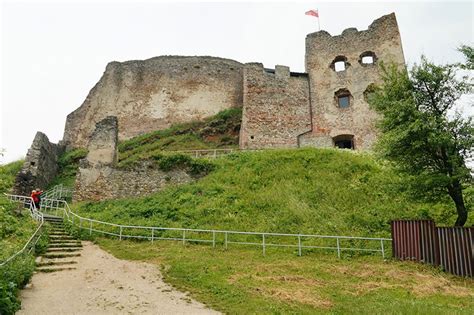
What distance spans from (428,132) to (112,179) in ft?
49.5

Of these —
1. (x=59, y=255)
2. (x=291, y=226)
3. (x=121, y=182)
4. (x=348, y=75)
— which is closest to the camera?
(x=59, y=255)

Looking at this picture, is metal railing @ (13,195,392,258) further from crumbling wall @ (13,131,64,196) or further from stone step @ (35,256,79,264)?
crumbling wall @ (13,131,64,196)

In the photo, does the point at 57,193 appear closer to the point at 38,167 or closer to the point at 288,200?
the point at 38,167

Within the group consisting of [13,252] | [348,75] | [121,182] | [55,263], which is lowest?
[55,263]

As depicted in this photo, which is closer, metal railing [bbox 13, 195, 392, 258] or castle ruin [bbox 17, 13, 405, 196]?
metal railing [bbox 13, 195, 392, 258]

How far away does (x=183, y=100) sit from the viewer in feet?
113

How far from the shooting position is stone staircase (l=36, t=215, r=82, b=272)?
10.8 meters

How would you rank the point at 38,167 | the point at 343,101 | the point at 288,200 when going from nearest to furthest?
1. the point at 288,200
2. the point at 38,167
3. the point at 343,101

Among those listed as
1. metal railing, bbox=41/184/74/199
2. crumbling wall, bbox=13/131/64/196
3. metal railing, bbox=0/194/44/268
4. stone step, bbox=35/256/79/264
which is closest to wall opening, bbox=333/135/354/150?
metal railing, bbox=41/184/74/199

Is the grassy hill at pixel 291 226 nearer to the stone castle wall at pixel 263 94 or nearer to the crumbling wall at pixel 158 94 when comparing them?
the stone castle wall at pixel 263 94

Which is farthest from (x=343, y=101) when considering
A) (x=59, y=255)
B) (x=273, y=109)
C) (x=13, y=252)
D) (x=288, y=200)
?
(x=13, y=252)

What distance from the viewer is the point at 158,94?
34562 millimetres

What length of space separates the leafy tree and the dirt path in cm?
827

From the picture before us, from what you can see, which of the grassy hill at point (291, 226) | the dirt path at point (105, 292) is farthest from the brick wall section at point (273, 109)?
the dirt path at point (105, 292)
